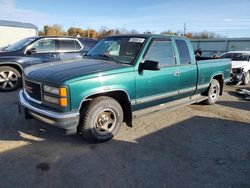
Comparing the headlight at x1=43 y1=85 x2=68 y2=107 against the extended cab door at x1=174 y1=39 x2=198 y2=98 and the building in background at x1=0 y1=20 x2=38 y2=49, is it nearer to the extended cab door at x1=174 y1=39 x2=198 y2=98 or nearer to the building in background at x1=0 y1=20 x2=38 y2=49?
the extended cab door at x1=174 y1=39 x2=198 y2=98

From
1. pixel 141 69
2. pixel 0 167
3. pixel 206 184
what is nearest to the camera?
pixel 206 184

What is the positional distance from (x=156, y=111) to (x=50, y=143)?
2.13 m

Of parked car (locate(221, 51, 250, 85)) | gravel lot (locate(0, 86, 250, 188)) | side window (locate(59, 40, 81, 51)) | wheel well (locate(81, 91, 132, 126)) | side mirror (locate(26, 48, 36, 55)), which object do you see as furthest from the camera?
parked car (locate(221, 51, 250, 85))

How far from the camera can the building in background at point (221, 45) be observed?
986 inches

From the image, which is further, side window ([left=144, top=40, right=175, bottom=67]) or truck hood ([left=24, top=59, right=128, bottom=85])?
side window ([left=144, top=40, right=175, bottom=67])

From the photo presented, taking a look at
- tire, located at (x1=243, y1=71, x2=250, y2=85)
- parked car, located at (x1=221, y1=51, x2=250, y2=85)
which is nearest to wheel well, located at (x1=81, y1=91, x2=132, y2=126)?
parked car, located at (x1=221, y1=51, x2=250, y2=85)

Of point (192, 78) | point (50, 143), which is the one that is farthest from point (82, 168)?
point (192, 78)

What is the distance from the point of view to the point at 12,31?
18.9 metres

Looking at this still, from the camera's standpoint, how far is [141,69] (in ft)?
14.2

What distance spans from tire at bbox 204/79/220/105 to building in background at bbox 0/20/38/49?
17004 mm

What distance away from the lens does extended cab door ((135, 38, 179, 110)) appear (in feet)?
14.5

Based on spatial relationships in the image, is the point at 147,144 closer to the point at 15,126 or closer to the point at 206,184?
the point at 206,184

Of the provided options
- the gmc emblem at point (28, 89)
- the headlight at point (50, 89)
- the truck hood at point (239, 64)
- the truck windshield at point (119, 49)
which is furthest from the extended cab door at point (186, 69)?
the truck hood at point (239, 64)

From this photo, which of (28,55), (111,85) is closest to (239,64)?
(111,85)
